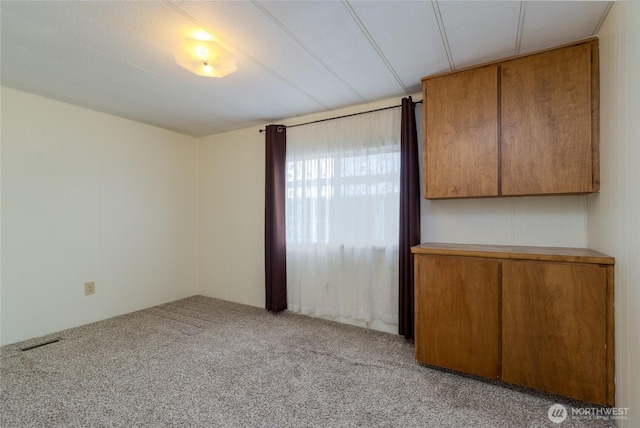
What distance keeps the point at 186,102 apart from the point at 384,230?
225 centimetres

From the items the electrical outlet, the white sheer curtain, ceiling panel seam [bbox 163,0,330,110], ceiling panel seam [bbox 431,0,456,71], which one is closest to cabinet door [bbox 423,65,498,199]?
ceiling panel seam [bbox 431,0,456,71]

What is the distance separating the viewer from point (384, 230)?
2637mm

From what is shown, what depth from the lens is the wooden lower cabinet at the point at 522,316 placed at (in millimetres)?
1542

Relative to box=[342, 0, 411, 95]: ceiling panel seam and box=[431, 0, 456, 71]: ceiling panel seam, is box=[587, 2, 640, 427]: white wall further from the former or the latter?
box=[342, 0, 411, 95]: ceiling panel seam

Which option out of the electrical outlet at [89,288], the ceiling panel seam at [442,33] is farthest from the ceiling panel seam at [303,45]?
the electrical outlet at [89,288]

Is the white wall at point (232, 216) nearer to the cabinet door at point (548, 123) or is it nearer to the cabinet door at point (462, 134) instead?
the cabinet door at point (462, 134)

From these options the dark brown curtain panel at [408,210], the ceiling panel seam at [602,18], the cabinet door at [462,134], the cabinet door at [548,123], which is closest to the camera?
the ceiling panel seam at [602,18]

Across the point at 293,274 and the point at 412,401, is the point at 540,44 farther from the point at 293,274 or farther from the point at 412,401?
the point at 293,274

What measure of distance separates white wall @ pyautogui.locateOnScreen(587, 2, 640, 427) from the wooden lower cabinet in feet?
0.30

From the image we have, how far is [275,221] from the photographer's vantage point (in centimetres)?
311

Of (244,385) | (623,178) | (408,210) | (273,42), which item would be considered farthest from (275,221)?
(623,178)

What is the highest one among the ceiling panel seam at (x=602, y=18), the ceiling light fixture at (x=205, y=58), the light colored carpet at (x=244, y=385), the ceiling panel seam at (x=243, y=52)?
the ceiling panel seam at (x=243, y=52)

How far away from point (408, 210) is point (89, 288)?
129 inches

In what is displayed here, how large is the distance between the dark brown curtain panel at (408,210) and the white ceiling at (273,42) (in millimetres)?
328
